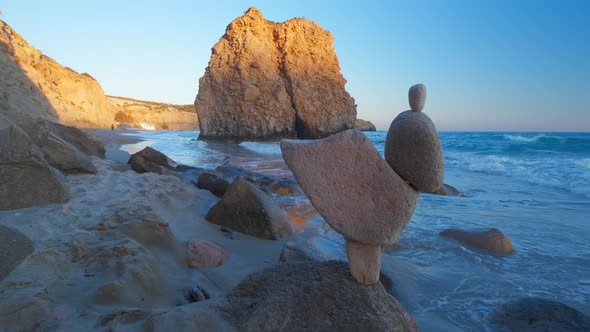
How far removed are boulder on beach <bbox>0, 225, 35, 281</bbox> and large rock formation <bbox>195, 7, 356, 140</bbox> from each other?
1183 inches

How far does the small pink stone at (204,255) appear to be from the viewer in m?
3.07

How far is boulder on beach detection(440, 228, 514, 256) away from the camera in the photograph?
13.7 feet

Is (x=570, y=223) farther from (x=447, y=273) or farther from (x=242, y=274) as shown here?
(x=242, y=274)

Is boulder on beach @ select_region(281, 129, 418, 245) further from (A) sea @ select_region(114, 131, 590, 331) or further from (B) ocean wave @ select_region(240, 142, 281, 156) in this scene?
(B) ocean wave @ select_region(240, 142, 281, 156)

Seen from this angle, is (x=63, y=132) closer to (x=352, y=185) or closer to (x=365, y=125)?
(x=352, y=185)

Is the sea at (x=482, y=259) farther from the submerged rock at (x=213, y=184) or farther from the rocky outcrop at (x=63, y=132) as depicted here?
the rocky outcrop at (x=63, y=132)

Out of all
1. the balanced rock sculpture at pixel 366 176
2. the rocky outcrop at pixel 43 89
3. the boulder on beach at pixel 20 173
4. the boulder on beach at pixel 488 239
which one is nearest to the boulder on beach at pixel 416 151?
the balanced rock sculpture at pixel 366 176

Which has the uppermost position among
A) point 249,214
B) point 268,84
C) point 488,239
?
point 268,84

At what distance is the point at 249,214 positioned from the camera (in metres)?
4.11

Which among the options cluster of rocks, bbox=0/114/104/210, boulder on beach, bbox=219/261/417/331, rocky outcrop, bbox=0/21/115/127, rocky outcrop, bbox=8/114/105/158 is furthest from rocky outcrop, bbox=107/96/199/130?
boulder on beach, bbox=219/261/417/331

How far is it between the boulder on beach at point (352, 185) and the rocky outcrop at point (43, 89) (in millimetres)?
10154

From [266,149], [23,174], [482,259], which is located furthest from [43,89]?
[482,259]

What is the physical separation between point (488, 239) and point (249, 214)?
2845 millimetres

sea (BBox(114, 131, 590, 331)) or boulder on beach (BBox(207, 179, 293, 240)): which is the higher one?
boulder on beach (BBox(207, 179, 293, 240))
